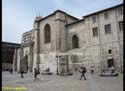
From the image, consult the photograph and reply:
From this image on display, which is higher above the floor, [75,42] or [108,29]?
[108,29]

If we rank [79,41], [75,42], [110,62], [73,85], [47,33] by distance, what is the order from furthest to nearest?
[47,33] < [75,42] < [79,41] < [110,62] < [73,85]

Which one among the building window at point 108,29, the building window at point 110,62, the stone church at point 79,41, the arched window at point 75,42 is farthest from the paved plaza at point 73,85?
the arched window at point 75,42

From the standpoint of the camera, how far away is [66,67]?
1318 inches

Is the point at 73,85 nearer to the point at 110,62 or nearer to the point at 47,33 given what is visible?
the point at 110,62

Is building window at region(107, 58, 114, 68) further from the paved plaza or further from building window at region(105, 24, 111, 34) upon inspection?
the paved plaza

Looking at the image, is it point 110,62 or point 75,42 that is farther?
point 75,42

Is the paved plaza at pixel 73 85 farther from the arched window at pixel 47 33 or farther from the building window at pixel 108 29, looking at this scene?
the arched window at pixel 47 33

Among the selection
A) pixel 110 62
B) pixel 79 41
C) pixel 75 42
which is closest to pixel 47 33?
pixel 75 42

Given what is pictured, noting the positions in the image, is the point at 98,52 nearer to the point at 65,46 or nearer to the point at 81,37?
the point at 81,37

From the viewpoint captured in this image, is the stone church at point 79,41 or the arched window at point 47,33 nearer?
the stone church at point 79,41

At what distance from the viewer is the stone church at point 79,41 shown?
88.0ft

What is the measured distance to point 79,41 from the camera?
3234 centimetres

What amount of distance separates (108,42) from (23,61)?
89.9ft

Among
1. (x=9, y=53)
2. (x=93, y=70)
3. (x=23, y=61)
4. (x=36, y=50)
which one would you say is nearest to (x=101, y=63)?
(x=93, y=70)
